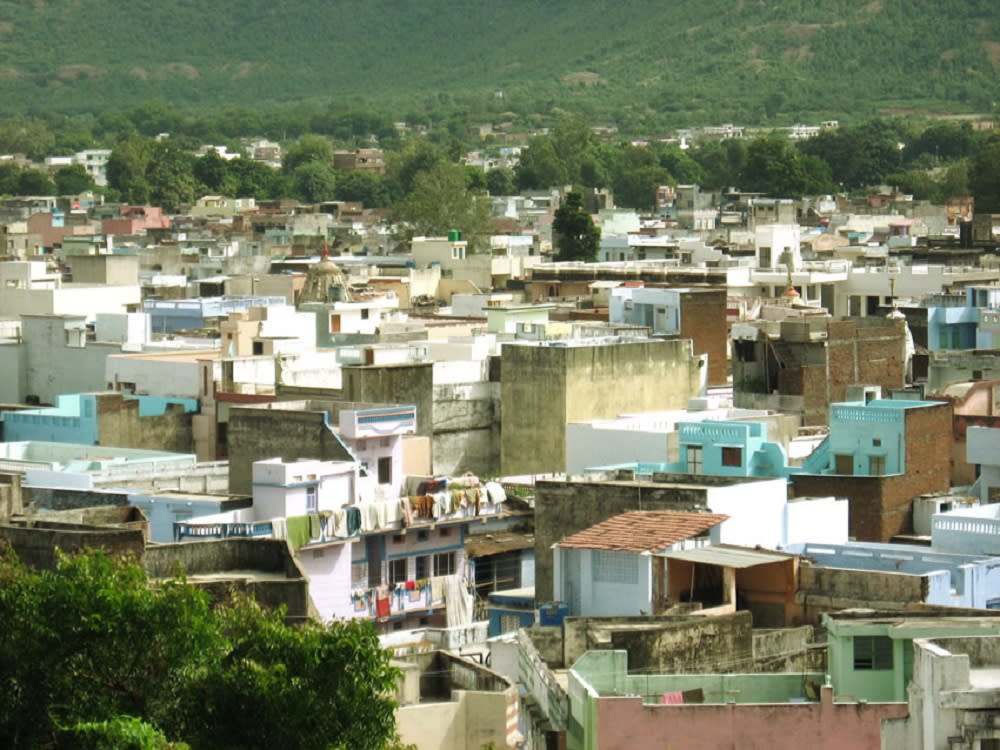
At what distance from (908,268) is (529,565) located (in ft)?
113

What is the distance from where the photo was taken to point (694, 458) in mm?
34250

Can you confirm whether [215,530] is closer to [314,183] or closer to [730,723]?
[730,723]

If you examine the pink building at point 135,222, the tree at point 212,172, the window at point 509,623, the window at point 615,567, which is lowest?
the window at point 509,623

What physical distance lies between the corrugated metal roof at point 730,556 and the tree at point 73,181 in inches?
5187

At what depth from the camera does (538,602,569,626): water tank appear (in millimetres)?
27188

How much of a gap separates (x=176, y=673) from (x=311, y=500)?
36.8 feet

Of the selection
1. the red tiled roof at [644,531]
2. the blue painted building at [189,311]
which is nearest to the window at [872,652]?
the red tiled roof at [644,531]

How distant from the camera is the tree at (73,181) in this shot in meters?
158

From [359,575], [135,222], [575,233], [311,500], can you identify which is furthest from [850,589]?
[135,222]

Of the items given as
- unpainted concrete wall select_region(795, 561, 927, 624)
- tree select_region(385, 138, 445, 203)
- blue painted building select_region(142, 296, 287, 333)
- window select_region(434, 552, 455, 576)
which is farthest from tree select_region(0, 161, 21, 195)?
unpainted concrete wall select_region(795, 561, 927, 624)

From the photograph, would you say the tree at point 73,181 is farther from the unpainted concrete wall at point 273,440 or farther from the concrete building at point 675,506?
the concrete building at point 675,506

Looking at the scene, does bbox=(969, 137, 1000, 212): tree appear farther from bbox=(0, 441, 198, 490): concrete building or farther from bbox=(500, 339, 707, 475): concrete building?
bbox=(0, 441, 198, 490): concrete building

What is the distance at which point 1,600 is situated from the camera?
2192cm

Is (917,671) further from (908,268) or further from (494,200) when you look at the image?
(494,200)
